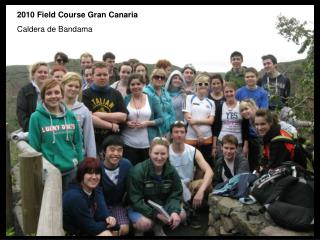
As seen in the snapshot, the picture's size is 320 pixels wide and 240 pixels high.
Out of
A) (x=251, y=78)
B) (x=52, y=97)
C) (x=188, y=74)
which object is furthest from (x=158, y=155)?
(x=251, y=78)

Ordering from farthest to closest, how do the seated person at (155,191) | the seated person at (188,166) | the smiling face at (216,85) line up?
the smiling face at (216,85) → the seated person at (188,166) → the seated person at (155,191)

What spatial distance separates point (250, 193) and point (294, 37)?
1751 millimetres

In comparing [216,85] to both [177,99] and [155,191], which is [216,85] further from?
[155,191]

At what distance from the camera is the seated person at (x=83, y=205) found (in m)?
3.70

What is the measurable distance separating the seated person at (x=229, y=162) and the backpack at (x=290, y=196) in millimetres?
1225

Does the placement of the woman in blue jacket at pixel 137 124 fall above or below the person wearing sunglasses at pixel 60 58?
below

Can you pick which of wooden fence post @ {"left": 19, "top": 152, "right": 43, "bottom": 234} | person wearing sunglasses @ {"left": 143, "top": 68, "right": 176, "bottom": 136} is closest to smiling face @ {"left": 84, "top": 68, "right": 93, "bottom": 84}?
person wearing sunglasses @ {"left": 143, "top": 68, "right": 176, "bottom": 136}

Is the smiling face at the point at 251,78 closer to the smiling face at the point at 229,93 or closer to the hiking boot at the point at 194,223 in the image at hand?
the smiling face at the point at 229,93

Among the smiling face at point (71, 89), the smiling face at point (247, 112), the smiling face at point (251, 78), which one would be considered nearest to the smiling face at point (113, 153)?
the smiling face at point (71, 89)

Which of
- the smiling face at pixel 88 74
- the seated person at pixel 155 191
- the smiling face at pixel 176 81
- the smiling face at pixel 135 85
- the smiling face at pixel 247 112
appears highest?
the smiling face at pixel 88 74

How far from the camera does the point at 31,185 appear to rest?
329cm

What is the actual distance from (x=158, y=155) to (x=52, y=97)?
144 centimetres

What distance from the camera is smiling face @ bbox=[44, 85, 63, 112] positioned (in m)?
3.82

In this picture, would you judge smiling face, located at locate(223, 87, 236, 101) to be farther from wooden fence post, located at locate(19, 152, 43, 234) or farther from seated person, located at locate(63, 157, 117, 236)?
wooden fence post, located at locate(19, 152, 43, 234)
